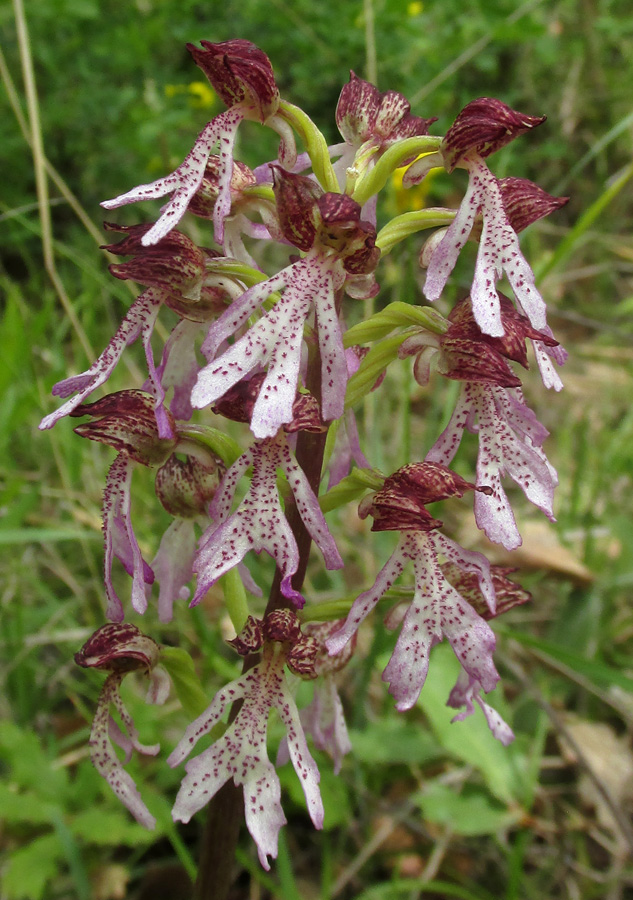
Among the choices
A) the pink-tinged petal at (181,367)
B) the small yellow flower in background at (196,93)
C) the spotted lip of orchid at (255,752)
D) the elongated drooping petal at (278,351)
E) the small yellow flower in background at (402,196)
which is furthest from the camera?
the small yellow flower in background at (196,93)

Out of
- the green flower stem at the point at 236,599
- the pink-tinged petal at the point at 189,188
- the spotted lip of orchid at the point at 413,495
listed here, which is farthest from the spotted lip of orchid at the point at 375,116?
the green flower stem at the point at 236,599

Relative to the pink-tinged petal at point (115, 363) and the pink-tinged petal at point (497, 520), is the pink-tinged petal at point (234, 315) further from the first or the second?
the pink-tinged petal at point (497, 520)

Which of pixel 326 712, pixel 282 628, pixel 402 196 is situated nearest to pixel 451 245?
pixel 282 628

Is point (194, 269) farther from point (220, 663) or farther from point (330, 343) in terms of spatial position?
point (220, 663)

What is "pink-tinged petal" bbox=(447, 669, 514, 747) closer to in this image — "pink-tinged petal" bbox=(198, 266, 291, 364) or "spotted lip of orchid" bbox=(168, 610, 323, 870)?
"spotted lip of orchid" bbox=(168, 610, 323, 870)

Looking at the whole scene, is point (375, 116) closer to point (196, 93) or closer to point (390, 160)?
point (390, 160)
